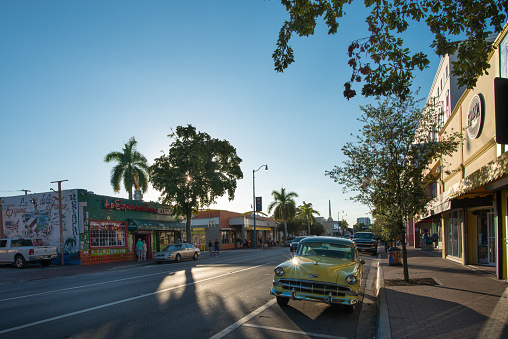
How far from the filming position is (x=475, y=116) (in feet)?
45.4

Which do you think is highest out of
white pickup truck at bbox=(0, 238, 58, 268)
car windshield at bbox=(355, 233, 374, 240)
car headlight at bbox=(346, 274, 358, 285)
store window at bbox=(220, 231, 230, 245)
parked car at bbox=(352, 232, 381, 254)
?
car headlight at bbox=(346, 274, 358, 285)

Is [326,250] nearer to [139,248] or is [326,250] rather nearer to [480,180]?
[480,180]

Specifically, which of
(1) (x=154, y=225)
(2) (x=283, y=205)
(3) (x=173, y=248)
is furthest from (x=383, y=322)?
(2) (x=283, y=205)

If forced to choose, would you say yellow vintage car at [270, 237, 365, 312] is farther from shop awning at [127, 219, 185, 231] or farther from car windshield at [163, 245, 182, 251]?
shop awning at [127, 219, 185, 231]

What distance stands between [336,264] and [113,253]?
25143 millimetres

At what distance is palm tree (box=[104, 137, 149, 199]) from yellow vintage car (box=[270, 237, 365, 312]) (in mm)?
35465

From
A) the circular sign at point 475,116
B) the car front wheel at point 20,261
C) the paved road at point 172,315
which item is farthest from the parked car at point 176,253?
the circular sign at point 475,116

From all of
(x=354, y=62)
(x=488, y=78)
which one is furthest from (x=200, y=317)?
(x=488, y=78)

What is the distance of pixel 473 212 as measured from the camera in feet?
60.4

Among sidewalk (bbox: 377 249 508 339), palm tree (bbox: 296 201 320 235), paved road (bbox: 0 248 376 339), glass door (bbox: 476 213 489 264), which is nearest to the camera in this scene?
sidewalk (bbox: 377 249 508 339)

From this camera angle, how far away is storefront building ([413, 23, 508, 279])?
11.0 metres

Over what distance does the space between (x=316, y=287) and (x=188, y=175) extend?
28.8 meters

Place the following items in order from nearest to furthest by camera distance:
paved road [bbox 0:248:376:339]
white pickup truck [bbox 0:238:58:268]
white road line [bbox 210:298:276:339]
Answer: white road line [bbox 210:298:276:339] → paved road [bbox 0:248:376:339] → white pickup truck [bbox 0:238:58:268]

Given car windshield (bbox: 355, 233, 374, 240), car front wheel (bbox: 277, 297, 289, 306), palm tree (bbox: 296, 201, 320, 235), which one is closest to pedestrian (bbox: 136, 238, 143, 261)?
car windshield (bbox: 355, 233, 374, 240)
